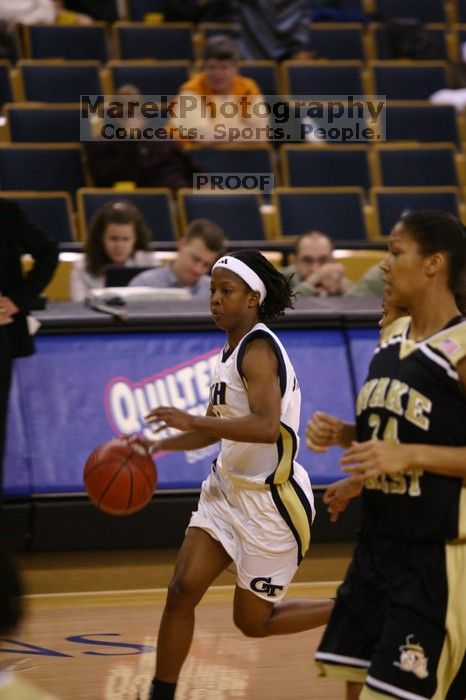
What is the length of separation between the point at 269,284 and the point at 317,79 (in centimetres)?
745

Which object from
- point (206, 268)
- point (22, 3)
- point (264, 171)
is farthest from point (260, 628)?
point (22, 3)

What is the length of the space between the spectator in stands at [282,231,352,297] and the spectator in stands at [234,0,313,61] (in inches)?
170

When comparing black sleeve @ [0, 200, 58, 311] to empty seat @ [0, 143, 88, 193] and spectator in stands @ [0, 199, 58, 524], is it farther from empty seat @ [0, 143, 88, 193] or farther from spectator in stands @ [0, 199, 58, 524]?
empty seat @ [0, 143, 88, 193]

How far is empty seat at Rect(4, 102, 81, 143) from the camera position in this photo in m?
10.5

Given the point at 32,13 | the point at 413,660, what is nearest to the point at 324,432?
the point at 413,660

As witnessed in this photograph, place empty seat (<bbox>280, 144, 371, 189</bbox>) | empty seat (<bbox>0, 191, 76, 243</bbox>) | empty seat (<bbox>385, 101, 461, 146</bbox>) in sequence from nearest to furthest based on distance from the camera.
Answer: empty seat (<bbox>0, 191, 76, 243</bbox>) → empty seat (<bbox>280, 144, 371, 189</bbox>) → empty seat (<bbox>385, 101, 461, 146</bbox>)

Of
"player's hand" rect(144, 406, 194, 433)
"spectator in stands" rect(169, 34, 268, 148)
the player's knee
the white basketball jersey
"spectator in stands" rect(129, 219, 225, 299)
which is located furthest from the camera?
"spectator in stands" rect(169, 34, 268, 148)

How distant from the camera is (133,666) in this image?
5.04 metres

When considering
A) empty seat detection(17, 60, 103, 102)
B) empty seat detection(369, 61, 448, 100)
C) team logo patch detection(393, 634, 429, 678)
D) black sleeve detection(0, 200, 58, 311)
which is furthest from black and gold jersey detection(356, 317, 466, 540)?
empty seat detection(369, 61, 448, 100)

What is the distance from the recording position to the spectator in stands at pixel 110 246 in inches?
330

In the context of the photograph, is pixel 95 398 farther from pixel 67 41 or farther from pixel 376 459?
pixel 67 41

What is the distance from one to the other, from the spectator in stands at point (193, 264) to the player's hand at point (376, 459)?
479cm

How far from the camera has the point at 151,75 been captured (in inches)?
439

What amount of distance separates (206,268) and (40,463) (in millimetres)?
2022
